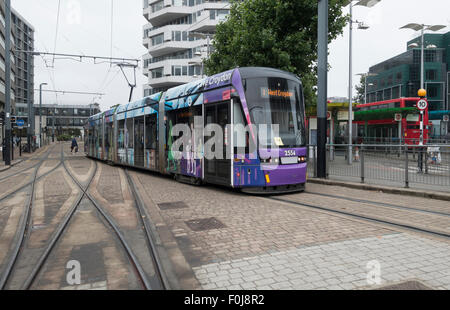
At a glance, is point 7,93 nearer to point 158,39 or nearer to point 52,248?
point 52,248

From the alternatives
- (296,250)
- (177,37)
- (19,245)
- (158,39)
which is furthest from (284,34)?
(158,39)

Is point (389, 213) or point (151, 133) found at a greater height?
point (151, 133)

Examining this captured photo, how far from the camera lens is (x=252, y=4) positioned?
53.1 ft

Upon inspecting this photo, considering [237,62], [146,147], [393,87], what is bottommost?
[146,147]

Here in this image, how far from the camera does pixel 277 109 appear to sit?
8.78 meters

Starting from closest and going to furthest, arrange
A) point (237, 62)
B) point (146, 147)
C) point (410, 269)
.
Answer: point (410, 269) → point (146, 147) → point (237, 62)

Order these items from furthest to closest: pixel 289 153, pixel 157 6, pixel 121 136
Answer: pixel 157 6 → pixel 121 136 → pixel 289 153

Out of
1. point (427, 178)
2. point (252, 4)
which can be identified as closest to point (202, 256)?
point (427, 178)

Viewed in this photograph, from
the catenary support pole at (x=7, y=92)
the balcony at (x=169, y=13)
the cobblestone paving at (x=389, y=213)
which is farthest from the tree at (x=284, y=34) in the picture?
the balcony at (x=169, y=13)

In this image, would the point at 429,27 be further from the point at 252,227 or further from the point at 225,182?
the point at 252,227

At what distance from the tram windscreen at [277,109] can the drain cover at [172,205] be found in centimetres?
235

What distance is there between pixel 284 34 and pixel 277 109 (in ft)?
27.7
